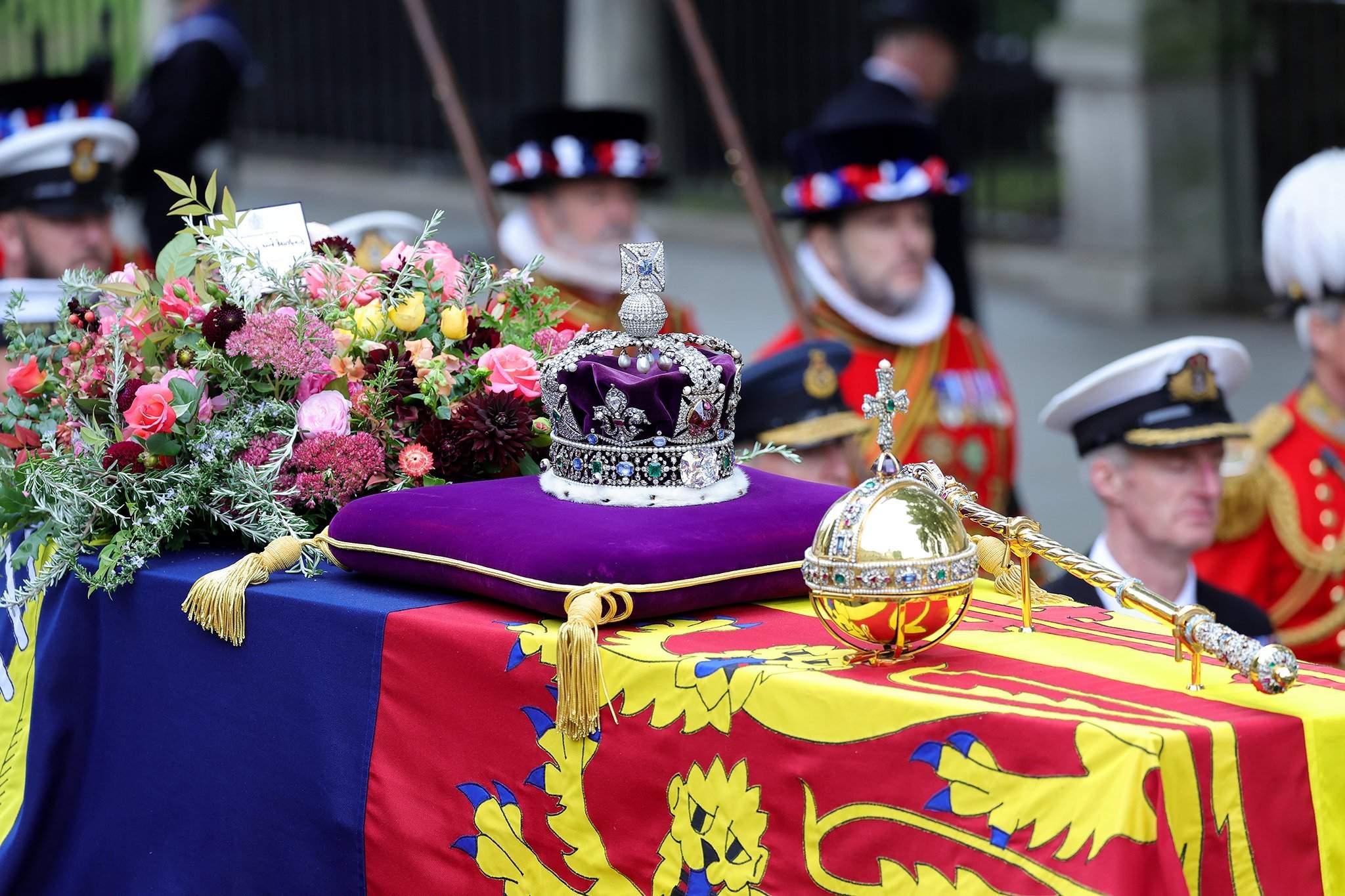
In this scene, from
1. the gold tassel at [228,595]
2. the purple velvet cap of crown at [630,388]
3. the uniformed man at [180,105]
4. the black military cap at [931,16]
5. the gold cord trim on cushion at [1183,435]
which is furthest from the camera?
the uniformed man at [180,105]

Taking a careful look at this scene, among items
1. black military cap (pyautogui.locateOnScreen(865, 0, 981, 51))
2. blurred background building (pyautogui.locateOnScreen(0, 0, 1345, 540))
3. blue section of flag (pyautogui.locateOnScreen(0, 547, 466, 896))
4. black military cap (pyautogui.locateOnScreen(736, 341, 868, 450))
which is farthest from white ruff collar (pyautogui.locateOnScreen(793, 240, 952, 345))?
blue section of flag (pyautogui.locateOnScreen(0, 547, 466, 896))

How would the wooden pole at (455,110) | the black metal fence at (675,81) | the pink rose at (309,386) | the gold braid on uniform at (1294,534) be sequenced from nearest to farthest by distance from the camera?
1. the pink rose at (309,386)
2. the gold braid on uniform at (1294,534)
3. the wooden pole at (455,110)
4. the black metal fence at (675,81)

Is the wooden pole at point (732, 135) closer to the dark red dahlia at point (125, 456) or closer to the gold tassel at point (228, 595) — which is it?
the dark red dahlia at point (125, 456)

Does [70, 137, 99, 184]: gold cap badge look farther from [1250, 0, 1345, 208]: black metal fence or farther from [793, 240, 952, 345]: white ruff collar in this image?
[1250, 0, 1345, 208]: black metal fence

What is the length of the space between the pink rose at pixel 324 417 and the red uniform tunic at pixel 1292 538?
88.8 inches

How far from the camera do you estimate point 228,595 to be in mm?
2146

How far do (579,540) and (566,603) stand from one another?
91mm

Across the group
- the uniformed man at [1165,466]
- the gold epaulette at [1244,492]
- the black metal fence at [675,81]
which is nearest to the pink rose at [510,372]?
the uniformed man at [1165,466]

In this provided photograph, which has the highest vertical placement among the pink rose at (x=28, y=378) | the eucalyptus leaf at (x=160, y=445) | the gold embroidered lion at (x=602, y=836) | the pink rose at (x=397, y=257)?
the pink rose at (x=397, y=257)

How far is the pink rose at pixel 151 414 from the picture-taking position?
2.30 metres

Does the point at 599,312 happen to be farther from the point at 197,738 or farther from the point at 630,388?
the point at 630,388

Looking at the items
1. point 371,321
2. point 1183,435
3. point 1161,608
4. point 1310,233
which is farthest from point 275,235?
point 1310,233

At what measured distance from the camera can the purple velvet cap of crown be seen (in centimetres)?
203

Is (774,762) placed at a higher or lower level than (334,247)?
lower
